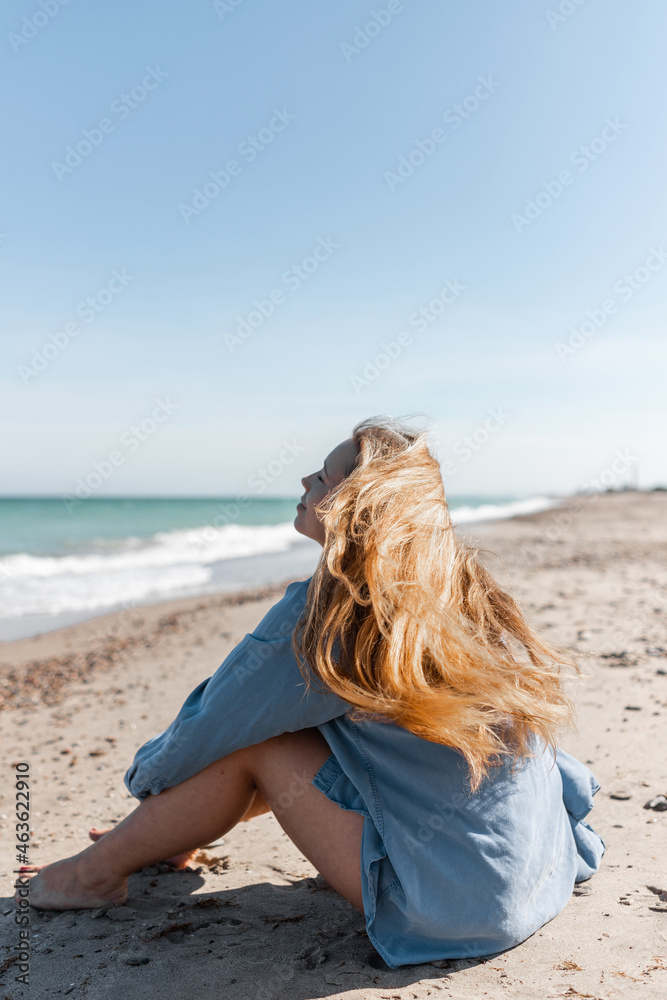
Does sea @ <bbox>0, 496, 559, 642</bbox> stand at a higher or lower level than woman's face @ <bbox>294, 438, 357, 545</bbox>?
lower

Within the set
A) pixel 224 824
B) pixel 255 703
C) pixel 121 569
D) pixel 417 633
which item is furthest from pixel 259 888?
pixel 121 569

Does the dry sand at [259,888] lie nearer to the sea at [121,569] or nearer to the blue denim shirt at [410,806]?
the blue denim shirt at [410,806]

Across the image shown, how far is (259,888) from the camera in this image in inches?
95.2

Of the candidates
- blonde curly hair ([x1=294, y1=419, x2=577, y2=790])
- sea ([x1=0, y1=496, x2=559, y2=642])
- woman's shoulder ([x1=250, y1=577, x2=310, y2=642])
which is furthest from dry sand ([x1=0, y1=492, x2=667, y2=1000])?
sea ([x1=0, y1=496, x2=559, y2=642])

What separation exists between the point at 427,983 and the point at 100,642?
19.0 feet

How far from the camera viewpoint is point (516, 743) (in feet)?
5.90

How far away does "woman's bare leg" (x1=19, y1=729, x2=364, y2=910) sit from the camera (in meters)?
1.88

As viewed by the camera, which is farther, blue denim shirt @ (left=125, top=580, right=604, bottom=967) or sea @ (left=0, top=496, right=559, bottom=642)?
sea @ (left=0, top=496, right=559, bottom=642)

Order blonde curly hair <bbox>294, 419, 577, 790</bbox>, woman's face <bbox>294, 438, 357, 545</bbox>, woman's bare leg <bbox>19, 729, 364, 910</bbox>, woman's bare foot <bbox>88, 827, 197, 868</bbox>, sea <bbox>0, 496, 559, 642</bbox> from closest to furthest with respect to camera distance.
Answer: blonde curly hair <bbox>294, 419, 577, 790</bbox> < woman's bare leg <bbox>19, 729, 364, 910</bbox> < woman's face <bbox>294, 438, 357, 545</bbox> < woman's bare foot <bbox>88, 827, 197, 868</bbox> < sea <bbox>0, 496, 559, 642</bbox>

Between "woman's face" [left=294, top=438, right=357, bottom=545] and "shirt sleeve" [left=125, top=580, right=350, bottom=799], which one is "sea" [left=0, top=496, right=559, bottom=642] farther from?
"shirt sleeve" [left=125, top=580, right=350, bottom=799]

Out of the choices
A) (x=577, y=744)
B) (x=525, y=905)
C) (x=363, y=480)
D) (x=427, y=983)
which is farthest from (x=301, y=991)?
(x=577, y=744)

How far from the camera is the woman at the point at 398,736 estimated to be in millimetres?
1716

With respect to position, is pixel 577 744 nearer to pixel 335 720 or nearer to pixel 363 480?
pixel 335 720

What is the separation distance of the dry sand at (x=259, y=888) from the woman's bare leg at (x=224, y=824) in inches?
3.7
